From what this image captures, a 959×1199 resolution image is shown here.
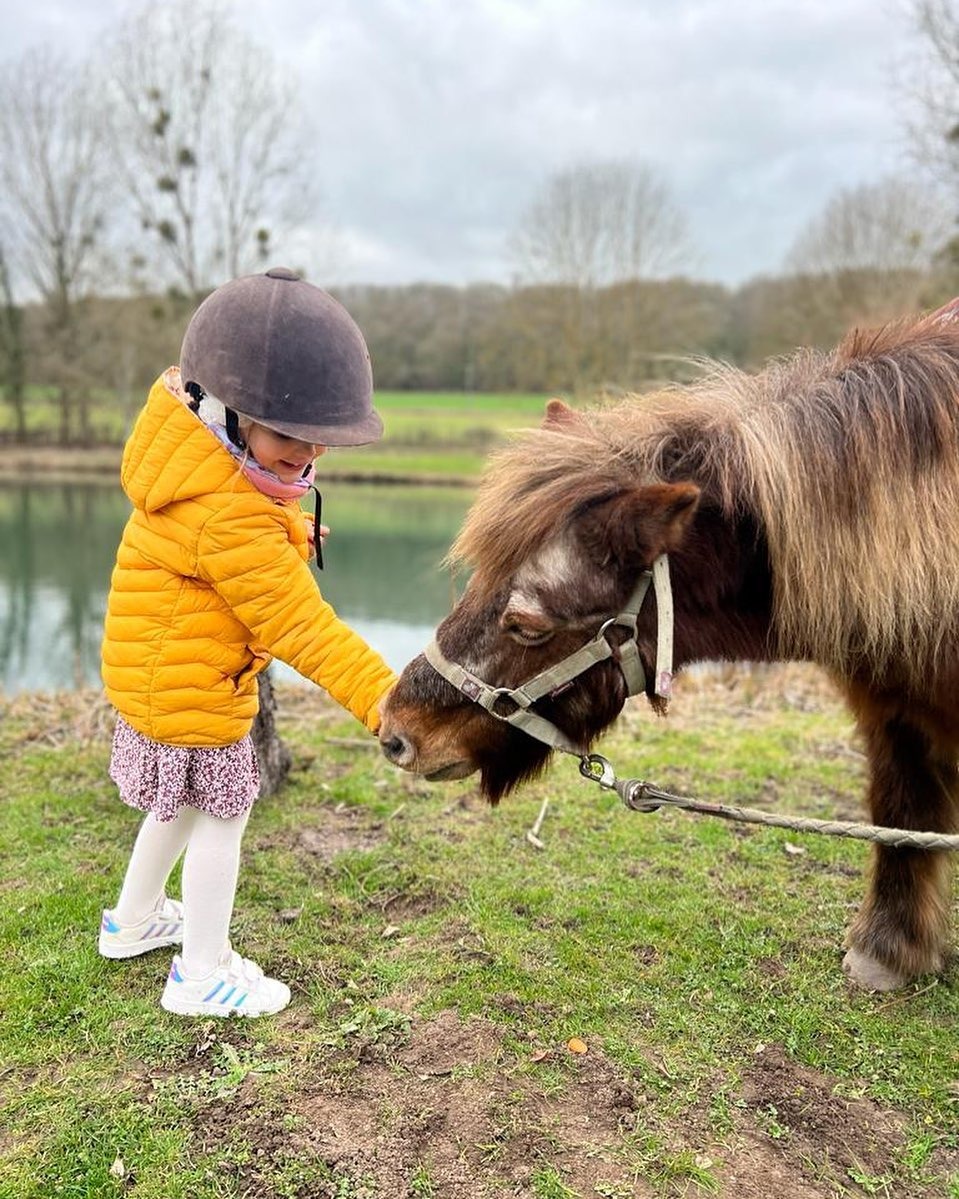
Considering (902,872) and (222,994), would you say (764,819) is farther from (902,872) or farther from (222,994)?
(222,994)

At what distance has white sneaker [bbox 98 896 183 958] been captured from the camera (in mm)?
2826

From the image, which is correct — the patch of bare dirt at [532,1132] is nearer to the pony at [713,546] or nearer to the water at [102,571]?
the pony at [713,546]

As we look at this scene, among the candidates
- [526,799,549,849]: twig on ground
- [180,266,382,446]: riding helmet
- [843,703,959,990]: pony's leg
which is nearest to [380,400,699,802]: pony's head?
[180,266,382,446]: riding helmet

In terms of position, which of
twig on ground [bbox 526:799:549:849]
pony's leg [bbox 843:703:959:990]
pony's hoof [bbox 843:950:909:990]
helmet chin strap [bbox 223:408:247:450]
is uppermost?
helmet chin strap [bbox 223:408:247:450]

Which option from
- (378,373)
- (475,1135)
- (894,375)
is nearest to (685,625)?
(894,375)

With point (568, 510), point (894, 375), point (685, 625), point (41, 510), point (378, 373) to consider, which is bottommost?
point (41, 510)

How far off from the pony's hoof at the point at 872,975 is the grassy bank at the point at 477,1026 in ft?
0.17

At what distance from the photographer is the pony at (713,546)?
6.54 ft

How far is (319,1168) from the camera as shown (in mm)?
2020

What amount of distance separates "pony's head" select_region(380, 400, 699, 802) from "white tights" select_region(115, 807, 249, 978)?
77 centimetres

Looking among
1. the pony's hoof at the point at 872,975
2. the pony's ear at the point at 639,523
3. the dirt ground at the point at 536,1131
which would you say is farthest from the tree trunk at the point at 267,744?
the pony's hoof at the point at 872,975

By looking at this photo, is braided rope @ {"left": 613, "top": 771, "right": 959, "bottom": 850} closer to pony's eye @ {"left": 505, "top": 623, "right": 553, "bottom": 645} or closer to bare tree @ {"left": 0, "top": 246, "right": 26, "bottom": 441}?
pony's eye @ {"left": 505, "top": 623, "right": 553, "bottom": 645}

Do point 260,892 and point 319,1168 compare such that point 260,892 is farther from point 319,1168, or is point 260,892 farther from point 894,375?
point 894,375

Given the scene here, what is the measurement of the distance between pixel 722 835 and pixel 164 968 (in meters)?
2.53
